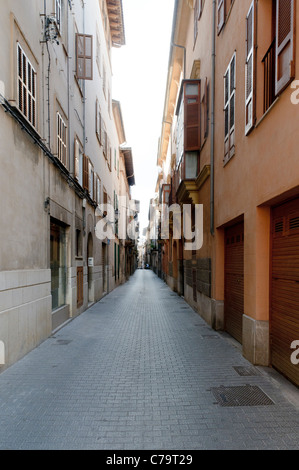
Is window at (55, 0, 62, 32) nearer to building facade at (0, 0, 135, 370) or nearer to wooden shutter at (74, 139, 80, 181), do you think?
building facade at (0, 0, 135, 370)

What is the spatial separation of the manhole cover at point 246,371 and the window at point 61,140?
7132 mm

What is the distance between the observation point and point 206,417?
4.00 metres

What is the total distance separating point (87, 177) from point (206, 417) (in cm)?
1074

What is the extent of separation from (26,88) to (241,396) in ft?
22.8

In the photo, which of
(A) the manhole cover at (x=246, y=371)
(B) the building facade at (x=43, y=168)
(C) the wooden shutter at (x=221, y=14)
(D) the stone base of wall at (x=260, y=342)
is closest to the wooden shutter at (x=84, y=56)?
(B) the building facade at (x=43, y=168)

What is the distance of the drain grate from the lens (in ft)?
14.4

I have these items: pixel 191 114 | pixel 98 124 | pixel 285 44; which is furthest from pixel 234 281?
pixel 98 124

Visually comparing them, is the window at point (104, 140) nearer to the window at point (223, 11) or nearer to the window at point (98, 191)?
the window at point (98, 191)

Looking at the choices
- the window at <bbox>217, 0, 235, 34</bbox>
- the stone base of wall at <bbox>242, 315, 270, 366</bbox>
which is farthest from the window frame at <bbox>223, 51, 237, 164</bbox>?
the stone base of wall at <bbox>242, 315, 270, 366</bbox>

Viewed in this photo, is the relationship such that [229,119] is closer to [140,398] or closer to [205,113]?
[205,113]

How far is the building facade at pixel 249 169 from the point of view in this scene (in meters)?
4.82

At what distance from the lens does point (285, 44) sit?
4.60 metres
